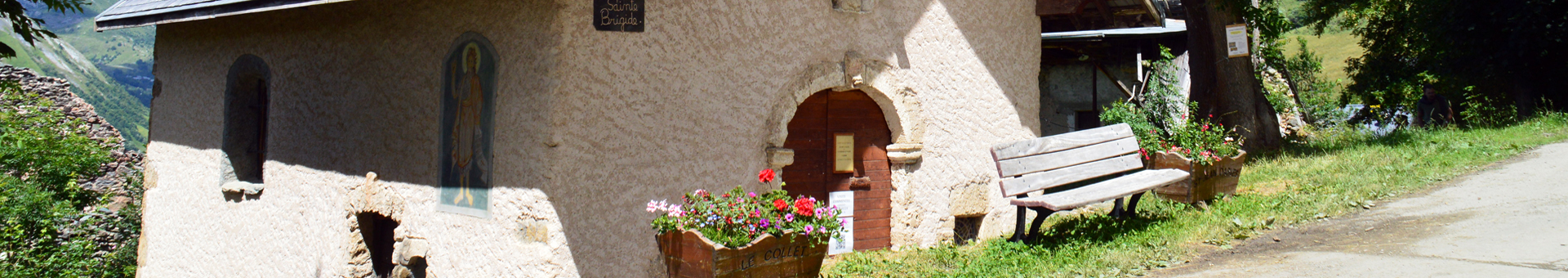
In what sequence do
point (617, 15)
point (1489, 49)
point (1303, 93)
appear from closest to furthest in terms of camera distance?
point (617, 15) < point (1489, 49) < point (1303, 93)

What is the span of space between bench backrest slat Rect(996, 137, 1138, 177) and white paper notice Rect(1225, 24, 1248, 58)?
362cm

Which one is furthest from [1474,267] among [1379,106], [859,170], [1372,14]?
[1372,14]

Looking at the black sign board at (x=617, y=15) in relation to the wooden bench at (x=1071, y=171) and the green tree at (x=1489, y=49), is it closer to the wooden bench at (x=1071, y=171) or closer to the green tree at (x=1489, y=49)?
the wooden bench at (x=1071, y=171)

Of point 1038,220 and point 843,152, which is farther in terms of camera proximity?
point 843,152

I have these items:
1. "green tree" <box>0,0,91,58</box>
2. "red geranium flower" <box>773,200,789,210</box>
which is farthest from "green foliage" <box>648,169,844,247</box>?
"green tree" <box>0,0,91,58</box>

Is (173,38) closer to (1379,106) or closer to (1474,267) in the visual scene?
(1474,267)

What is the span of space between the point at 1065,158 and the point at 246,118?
615cm

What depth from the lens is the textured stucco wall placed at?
4.71m

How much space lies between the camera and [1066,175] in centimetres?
566

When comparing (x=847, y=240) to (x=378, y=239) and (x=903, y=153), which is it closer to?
(x=903, y=153)

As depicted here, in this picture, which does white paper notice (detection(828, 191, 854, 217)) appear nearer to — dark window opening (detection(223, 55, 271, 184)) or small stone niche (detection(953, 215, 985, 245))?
small stone niche (detection(953, 215, 985, 245))

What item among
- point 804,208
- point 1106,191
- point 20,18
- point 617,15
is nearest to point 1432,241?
point 1106,191

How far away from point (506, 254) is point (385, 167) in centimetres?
146

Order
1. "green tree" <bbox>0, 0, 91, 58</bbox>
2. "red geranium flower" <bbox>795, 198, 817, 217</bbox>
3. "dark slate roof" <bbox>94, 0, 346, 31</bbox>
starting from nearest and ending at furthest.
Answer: "red geranium flower" <bbox>795, 198, 817, 217</bbox>, "dark slate roof" <bbox>94, 0, 346, 31</bbox>, "green tree" <bbox>0, 0, 91, 58</bbox>
